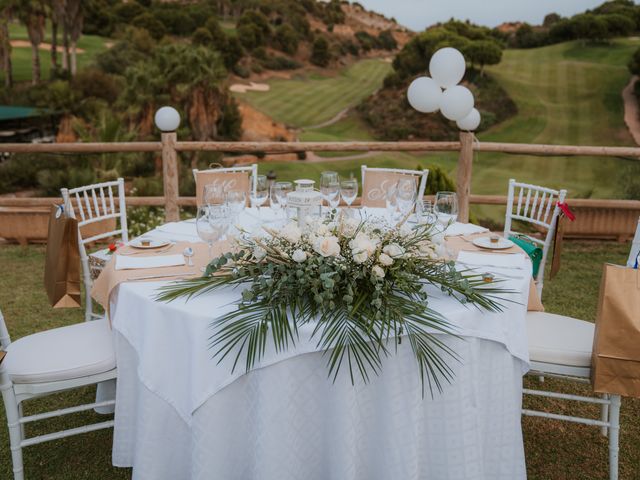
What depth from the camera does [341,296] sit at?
72.1 inches

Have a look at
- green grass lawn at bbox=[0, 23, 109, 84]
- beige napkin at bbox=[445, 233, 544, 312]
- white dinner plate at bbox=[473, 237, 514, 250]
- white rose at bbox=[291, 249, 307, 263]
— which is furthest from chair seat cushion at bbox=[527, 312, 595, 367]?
green grass lawn at bbox=[0, 23, 109, 84]

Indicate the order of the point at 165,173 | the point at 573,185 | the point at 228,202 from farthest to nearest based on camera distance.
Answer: the point at 573,185 < the point at 165,173 < the point at 228,202

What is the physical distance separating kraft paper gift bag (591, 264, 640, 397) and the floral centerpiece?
41 centimetres

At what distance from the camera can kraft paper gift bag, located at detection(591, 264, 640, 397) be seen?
1.94 metres

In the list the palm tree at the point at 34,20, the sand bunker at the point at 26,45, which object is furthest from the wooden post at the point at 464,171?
the sand bunker at the point at 26,45

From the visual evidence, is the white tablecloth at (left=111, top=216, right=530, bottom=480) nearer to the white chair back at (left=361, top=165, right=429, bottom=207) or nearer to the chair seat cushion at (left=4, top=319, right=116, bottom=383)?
the chair seat cushion at (left=4, top=319, right=116, bottom=383)

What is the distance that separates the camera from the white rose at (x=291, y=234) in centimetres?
182

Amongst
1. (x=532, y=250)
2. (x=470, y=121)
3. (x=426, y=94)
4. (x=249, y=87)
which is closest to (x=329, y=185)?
(x=532, y=250)

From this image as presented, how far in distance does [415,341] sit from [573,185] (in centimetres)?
1220

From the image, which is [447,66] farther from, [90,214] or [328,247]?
[328,247]

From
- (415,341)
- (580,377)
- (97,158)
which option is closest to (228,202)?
(415,341)

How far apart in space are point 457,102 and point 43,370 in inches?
148

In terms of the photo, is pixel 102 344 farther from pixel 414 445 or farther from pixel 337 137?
pixel 337 137

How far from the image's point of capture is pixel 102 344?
2373 mm
